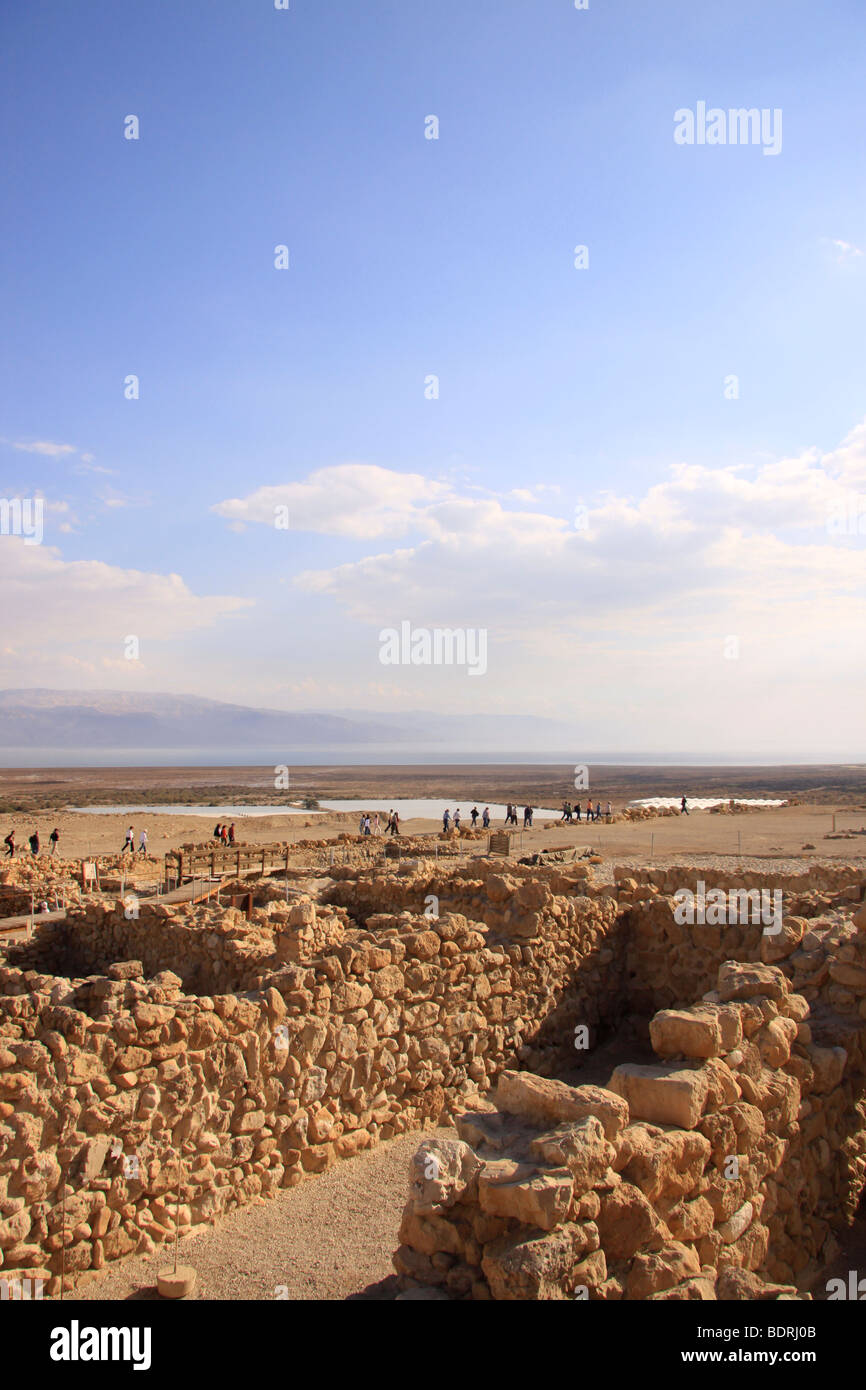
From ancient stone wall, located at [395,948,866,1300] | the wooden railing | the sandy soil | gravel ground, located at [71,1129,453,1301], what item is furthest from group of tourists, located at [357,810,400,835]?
ancient stone wall, located at [395,948,866,1300]

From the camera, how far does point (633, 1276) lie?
3.31 meters

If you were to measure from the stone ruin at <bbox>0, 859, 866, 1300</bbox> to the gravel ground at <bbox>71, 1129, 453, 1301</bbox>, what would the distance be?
0.44ft

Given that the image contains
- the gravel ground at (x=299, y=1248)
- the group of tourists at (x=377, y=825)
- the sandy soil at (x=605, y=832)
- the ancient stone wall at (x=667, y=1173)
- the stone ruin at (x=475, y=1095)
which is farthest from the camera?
the group of tourists at (x=377, y=825)

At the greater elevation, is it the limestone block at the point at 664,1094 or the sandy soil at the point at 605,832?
the limestone block at the point at 664,1094

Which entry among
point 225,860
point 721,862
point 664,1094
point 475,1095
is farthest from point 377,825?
point 664,1094

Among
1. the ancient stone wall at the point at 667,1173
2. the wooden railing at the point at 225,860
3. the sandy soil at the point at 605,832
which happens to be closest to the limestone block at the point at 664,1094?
the ancient stone wall at the point at 667,1173

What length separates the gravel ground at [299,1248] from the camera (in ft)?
14.9

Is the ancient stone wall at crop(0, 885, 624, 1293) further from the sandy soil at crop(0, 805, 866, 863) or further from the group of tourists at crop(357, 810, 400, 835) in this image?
the group of tourists at crop(357, 810, 400, 835)

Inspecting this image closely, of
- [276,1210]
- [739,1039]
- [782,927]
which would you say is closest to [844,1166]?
[739,1039]

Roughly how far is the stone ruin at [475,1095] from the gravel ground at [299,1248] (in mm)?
134

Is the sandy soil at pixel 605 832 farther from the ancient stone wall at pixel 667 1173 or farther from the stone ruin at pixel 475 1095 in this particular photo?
the ancient stone wall at pixel 667 1173

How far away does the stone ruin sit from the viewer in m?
3.47

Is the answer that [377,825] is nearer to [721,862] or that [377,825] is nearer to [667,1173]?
[721,862]
